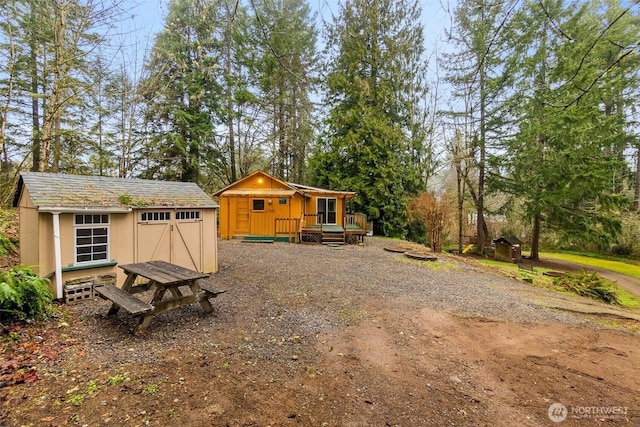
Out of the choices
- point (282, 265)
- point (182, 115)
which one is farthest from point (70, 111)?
point (282, 265)

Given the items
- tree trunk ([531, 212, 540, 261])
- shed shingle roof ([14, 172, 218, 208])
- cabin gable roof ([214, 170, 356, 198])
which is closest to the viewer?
shed shingle roof ([14, 172, 218, 208])

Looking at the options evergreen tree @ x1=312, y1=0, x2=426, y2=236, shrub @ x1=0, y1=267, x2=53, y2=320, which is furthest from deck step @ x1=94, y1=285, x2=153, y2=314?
evergreen tree @ x1=312, y1=0, x2=426, y2=236

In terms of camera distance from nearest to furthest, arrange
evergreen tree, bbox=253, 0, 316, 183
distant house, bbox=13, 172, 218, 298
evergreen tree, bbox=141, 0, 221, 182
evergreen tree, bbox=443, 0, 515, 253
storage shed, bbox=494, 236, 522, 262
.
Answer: distant house, bbox=13, 172, 218, 298 → storage shed, bbox=494, 236, 522, 262 → evergreen tree, bbox=141, 0, 221, 182 → evergreen tree, bbox=443, 0, 515, 253 → evergreen tree, bbox=253, 0, 316, 183

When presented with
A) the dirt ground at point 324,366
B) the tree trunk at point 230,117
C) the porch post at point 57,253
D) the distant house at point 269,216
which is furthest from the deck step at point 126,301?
the tree trunk at point 230,117

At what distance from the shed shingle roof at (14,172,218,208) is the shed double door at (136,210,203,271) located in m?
0.35

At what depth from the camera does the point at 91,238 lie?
591cm

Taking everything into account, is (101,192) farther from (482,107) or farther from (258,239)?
(482,107)

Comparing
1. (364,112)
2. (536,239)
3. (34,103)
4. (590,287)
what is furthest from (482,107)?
(34,103)

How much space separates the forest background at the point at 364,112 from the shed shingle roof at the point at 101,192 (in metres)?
4.84

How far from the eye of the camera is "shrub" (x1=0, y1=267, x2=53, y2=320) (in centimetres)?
397

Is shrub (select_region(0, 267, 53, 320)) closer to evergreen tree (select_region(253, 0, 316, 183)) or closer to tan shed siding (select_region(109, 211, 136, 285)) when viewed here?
tan shed siding (select_region(109, 211, 136, 285))

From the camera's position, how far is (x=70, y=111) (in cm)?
1306

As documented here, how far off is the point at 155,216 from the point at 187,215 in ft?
2.68

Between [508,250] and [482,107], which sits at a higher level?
[482,107]
